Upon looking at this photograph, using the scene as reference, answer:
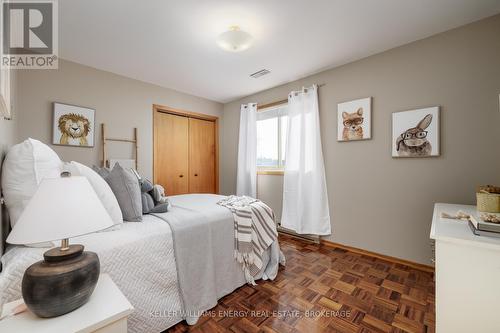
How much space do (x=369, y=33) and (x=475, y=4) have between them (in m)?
0.77

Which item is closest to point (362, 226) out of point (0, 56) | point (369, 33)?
point (369, 33)

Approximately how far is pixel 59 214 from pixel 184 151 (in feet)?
10.8

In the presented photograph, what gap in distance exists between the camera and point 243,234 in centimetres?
189

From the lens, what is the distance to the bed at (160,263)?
3.72 ft

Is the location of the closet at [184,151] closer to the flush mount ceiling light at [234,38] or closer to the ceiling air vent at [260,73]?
the ceiling air vent at [260,73]

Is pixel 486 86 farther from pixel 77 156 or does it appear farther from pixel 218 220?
pixel 77 156

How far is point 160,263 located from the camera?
140cm

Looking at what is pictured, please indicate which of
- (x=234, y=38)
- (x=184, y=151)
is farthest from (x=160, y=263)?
(x=184, y=151)

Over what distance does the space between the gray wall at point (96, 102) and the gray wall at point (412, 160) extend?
8.57 ft

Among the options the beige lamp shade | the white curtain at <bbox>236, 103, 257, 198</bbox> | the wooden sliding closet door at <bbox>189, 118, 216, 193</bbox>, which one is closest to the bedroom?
the beige lamp shade

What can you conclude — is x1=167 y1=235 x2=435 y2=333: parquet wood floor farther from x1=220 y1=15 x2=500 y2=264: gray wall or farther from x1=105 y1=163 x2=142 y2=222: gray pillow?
x1=105 y1=163 x2=142 y2=222: gray pillow

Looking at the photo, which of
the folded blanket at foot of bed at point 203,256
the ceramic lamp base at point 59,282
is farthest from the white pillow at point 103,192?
the ceramic lamp base at point 59,282

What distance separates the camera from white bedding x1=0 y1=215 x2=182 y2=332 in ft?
3.79

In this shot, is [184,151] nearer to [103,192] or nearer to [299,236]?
[299,236]
